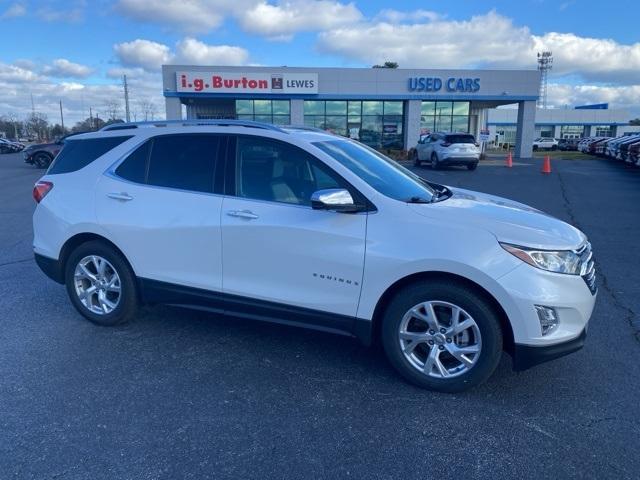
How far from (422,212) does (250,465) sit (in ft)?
6.33

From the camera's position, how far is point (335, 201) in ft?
11.4

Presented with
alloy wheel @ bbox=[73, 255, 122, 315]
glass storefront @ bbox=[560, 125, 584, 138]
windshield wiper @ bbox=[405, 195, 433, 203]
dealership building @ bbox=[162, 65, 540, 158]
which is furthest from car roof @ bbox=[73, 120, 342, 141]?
glass storefront @ bbox=[560, 125, 584, 138]

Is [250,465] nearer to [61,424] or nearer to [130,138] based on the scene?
[61,424]

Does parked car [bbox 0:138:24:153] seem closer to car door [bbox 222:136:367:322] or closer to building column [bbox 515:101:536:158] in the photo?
building column [bbox 515:101:536:158]

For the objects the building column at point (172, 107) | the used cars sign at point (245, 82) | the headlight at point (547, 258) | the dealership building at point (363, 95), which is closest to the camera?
the headlight at point (547, 258)

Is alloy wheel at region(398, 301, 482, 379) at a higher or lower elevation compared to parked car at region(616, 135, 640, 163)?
lower

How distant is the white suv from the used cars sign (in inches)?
1101

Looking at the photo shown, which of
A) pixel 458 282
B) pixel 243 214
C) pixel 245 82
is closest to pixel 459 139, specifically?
pixel 245 82

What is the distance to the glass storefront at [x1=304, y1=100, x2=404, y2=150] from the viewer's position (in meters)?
33.7

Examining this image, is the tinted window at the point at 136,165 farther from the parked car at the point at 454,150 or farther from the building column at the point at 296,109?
the building column at the point at 296,109

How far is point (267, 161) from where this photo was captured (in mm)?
4004

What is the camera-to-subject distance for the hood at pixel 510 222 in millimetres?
3316

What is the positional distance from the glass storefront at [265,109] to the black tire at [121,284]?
29.4 m

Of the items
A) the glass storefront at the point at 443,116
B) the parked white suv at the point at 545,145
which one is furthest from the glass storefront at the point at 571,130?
the glass storefront at the point at 443,116
